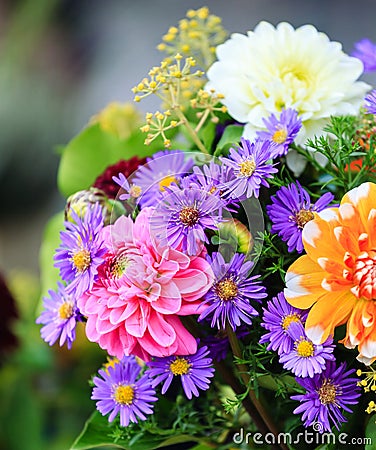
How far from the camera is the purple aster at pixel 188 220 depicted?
0.30 meters

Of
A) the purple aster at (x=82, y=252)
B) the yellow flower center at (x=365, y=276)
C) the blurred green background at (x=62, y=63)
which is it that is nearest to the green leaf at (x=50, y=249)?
the purple aster at (x=82, y=252)

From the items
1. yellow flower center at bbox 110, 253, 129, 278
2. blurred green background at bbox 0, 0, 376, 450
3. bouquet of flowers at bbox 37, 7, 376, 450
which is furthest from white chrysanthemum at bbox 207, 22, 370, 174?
blurred green background at bbox 0, 0, 376, 450

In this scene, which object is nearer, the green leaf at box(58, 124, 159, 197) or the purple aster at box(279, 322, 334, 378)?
the purple aster at box(279, 322, 334, 378)

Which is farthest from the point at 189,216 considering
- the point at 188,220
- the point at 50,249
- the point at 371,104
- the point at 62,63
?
the point at 62,63

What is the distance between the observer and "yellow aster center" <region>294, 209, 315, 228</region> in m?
0.31

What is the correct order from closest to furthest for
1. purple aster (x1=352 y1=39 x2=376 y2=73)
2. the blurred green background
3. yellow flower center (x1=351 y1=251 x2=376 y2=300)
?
yellow flower center (x1=351 y1=251 x2=376 y2=300)
purple aster (x1=352 y1=39 x2=376 y2=73)
the blurred green background

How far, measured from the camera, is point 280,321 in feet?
1.00

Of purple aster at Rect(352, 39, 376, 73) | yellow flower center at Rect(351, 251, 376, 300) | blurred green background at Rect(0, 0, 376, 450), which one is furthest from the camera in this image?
blurred green background at Rect(0, 0, 376, 450)

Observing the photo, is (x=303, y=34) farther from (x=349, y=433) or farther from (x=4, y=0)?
(x=4, y=0)

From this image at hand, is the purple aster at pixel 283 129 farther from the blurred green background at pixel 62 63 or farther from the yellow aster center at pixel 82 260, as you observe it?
the blurred green background at pixel 62 63

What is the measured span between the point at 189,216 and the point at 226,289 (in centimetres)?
4

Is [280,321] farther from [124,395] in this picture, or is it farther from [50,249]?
[50,249]

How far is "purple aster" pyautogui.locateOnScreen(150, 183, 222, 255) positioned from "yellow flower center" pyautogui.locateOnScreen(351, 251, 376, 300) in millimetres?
64

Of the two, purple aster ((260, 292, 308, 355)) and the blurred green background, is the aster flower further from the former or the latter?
the blurred green background
